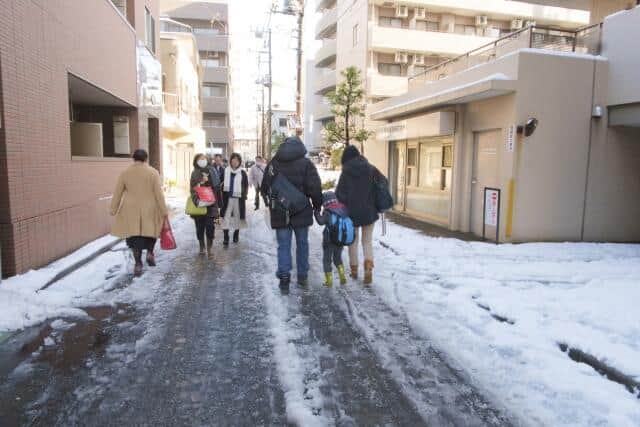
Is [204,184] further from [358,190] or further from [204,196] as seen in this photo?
[358,190]

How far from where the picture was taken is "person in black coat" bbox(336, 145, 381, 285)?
655cm

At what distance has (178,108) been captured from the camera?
2427 cm

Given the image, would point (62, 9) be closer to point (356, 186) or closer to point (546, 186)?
point (356, 186)

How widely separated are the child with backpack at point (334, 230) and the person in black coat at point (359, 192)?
129mm

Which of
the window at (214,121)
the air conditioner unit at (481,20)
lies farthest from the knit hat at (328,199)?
the window at (214,121)

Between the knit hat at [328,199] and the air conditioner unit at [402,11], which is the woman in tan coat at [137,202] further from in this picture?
the air conditioner unit at [402,11]

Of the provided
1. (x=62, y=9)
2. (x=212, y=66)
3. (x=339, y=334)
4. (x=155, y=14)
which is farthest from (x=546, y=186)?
(x=212, y=66)

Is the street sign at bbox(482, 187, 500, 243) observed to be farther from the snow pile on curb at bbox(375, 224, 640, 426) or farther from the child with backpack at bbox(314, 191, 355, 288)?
the child with backpack at bbox(314, 191, 355, 288)

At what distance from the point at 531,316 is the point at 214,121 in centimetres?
5098

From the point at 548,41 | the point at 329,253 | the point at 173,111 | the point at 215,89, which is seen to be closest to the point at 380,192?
the point at 329,253

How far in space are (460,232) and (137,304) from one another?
8.67 meters

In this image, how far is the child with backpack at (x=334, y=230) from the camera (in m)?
6.35

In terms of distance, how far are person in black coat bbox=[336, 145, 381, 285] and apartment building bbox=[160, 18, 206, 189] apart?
17605 millimetres

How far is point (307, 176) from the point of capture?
6.14 metres
